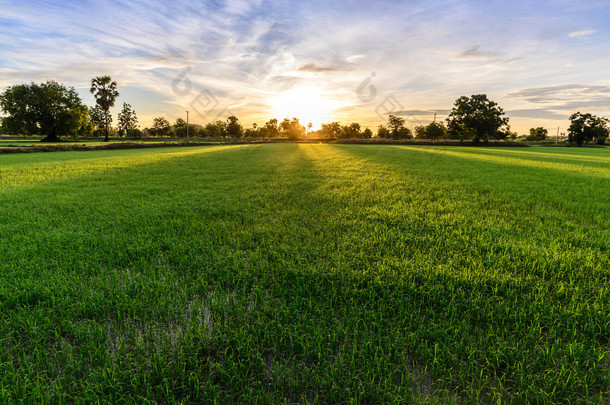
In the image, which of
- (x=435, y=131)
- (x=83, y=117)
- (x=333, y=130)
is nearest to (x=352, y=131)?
(x=333, y=130)

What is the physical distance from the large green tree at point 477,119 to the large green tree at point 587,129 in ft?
73.6

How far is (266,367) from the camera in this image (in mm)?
2025

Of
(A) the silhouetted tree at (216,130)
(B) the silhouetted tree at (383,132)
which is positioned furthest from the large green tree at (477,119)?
(A) the silhouetted tree at (216,130)

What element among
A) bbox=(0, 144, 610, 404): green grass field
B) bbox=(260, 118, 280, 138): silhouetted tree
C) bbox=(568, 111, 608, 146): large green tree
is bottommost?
bbox=(0, 144, 610, 404): green grass field

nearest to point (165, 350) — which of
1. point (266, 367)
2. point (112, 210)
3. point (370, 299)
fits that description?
point (266, 367)

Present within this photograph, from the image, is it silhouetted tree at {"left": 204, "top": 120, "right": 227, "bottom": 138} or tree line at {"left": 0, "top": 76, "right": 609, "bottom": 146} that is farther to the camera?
silhouetted tree at {"left": 204, "top": 120, "right": 227, "bottom": 138}

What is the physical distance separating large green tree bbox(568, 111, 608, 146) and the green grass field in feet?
272

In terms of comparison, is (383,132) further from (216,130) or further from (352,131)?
(216,130)

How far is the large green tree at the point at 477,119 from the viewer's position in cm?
5484

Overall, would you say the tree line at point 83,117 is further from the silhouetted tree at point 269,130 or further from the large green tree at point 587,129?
the silhouetted tree at point 269,130

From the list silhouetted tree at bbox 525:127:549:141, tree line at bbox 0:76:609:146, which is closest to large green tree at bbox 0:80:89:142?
tree line at bbox 0:76:609:146

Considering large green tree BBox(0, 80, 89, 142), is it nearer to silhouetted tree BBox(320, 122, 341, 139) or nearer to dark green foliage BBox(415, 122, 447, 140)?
silhouetted tree BBox(320, 122, 341, 139)

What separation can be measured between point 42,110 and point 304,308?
69.3 metres

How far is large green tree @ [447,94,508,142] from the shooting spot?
180 feet
